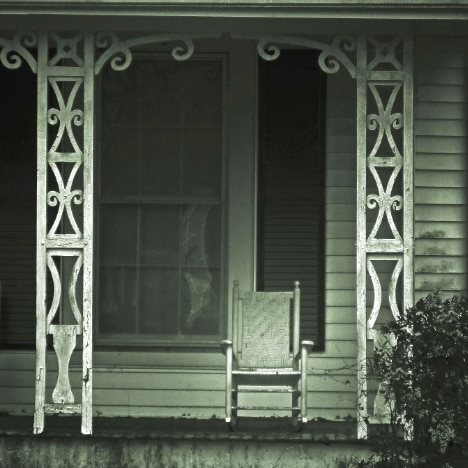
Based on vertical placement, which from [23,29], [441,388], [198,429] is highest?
[23,29]

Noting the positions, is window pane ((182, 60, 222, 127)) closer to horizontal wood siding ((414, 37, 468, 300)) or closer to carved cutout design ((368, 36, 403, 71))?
horizontal wood siding ((414, 37, 468, 300))

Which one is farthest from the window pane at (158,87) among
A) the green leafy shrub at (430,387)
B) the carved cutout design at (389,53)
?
the green leafy shrub at (430,387)

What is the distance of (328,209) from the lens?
28.6 feet

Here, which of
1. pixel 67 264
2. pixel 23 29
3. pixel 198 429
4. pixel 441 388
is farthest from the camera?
pixel 67 264

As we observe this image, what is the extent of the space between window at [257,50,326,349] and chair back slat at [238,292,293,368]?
384mm

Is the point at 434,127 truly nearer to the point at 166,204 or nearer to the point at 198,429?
the point at 166,204

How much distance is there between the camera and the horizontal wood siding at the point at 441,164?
26.5 feet

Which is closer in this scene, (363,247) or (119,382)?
(363,247)

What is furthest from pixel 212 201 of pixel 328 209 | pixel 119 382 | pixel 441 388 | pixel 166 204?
pixel 441 388

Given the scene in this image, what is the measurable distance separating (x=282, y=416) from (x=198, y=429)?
0.92 metres

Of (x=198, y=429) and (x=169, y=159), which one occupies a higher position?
(x=169, y=159)

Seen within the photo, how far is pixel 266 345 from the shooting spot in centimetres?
840

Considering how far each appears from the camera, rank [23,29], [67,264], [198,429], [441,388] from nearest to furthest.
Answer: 1. [441,388]
2. [23,29]
3. [198,429]
4. [67,264]

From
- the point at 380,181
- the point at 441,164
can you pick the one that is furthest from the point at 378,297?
the point at 441,164
